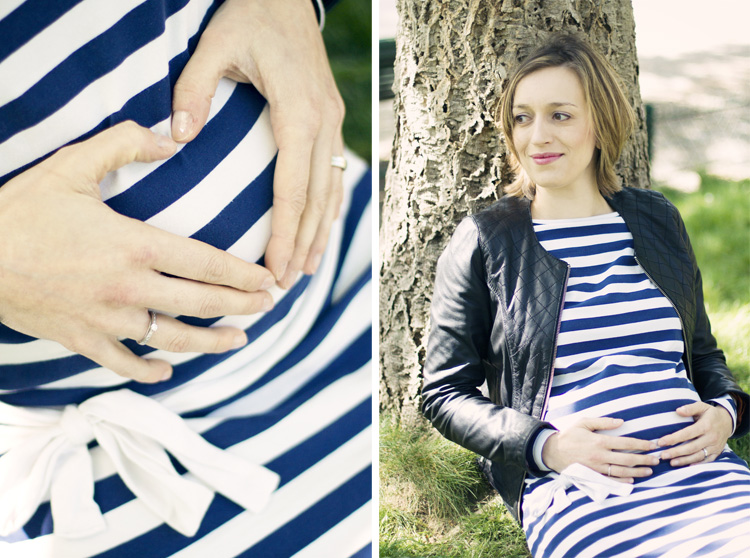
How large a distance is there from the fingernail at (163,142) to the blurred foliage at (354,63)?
1.16 m

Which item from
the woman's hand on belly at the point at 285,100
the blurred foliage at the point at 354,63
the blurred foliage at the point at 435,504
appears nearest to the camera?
the woman's hand on belly at the point at 285,100

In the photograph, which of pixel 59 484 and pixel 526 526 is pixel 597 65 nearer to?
pixel 526 526

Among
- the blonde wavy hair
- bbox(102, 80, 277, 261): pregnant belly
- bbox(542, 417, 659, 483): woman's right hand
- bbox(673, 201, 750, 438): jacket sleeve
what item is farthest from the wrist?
bbox(102, 80, 277, 261): pregnant belly

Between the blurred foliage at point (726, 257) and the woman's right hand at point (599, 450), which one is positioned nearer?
the woman's right hand at point (599, 450)

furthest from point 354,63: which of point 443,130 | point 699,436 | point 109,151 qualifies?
point 699,436

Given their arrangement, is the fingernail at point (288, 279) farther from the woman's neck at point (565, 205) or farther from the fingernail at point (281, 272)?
the woman's neck at point (565, 205)

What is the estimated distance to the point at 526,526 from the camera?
3.27 feet

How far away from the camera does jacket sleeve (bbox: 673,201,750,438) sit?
3.19 feet

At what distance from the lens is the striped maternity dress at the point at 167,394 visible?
731 mm

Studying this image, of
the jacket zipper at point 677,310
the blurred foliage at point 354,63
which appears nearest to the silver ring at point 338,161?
the jacket zipper at point 677,310

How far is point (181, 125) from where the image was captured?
79cm

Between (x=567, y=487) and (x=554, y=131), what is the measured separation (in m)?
0.54

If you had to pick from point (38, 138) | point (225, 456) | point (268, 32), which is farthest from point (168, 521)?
point (268, 32)

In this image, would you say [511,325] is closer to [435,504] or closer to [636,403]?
[636,403]
